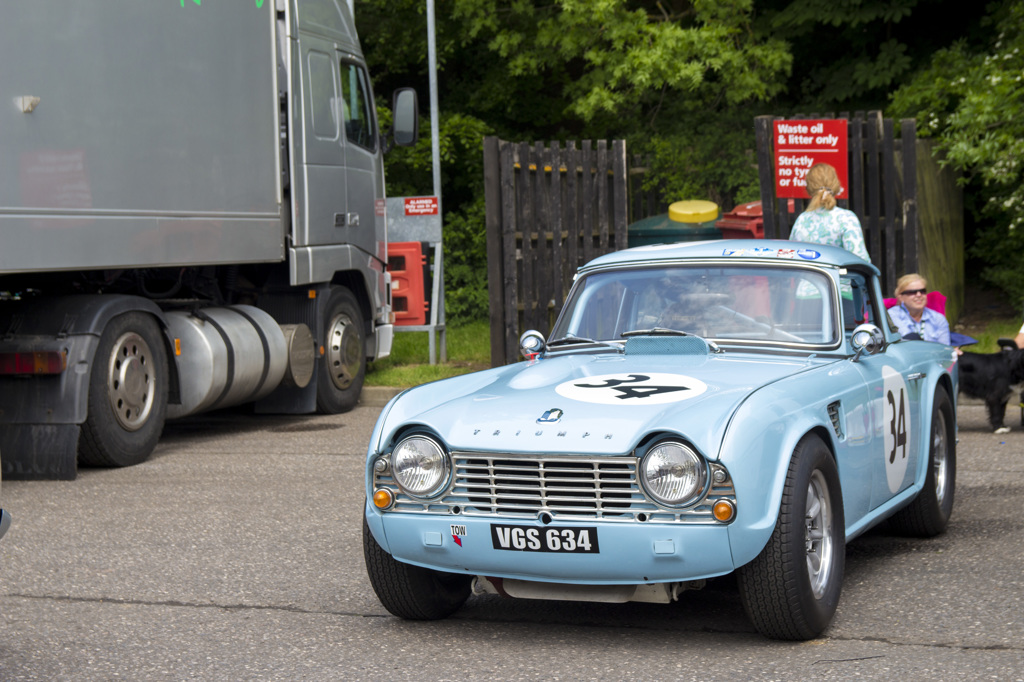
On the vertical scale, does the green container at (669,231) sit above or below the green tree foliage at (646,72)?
below

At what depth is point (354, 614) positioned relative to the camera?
543cm

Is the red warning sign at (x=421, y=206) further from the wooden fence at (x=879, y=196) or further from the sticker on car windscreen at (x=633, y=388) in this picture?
the sticker on car windscreen at (x=633, y=388)

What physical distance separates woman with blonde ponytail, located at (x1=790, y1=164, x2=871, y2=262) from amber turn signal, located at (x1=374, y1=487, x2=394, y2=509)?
476 cm

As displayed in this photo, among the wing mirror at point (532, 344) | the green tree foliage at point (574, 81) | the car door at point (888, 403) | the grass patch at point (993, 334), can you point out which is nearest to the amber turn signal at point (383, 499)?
the wing mirror at point (532, 344)

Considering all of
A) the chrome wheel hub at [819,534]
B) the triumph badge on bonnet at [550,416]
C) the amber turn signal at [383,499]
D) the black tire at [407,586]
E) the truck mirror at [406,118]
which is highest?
the truck mirror at [406,118]

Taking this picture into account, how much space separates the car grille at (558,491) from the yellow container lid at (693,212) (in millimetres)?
12180

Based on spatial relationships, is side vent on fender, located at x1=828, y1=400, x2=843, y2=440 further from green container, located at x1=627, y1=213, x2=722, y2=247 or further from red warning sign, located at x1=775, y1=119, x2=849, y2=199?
green container, located at x1=627, y1=213, x2=722, y2=247

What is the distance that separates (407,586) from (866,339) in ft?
7.18

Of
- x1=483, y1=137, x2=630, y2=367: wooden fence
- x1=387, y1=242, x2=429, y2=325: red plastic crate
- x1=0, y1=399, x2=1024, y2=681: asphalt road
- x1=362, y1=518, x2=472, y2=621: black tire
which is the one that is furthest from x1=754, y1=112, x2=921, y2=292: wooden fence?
x1=362, y1=518, x2=472, y2=621: black tire

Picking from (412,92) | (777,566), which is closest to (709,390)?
(777,566)

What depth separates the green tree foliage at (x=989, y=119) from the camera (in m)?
15.8

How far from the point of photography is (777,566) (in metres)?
4.53

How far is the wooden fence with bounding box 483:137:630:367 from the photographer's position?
1345cm

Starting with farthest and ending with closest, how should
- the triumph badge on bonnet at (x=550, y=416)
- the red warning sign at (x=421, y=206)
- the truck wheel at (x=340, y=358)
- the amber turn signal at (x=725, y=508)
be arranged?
the red warning sign at (x=421, y=206), the truck wheel at (x=340, y=358), the triumph badge on bonnet at (x=550, y=416), the amber turn signal at (x=725, y=508)
